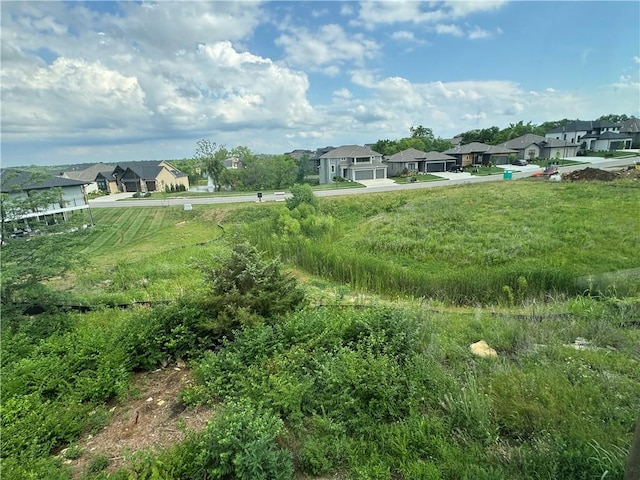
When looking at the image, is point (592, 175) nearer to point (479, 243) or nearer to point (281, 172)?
point (479, 243)

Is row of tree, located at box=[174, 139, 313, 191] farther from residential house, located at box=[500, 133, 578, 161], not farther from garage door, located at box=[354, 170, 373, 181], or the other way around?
residential house, located at box=[500, 133, 578, 161]

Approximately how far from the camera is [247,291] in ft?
16.5

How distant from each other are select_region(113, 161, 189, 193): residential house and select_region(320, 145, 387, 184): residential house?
19.5m

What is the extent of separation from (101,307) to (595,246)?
14.7m

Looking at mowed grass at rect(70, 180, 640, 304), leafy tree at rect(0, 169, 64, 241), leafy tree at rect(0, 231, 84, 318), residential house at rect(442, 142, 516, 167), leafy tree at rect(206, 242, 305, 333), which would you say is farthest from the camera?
Answer: residential house at rect(442, 142, 516, 167)

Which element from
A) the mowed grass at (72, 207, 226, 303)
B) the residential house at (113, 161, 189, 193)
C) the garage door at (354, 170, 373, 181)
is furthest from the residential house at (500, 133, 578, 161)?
the residential house at (113, 161, 189, 193)

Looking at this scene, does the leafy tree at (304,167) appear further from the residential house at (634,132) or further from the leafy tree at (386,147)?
the residential house at (634,132)

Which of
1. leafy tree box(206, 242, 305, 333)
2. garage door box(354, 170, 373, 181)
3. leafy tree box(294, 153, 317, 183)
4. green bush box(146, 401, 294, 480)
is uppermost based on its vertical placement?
leafy tree box(294, 153, 317, 183)

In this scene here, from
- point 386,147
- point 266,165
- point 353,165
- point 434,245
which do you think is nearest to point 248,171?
point 266,165

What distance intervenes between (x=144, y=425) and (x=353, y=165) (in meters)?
36.7

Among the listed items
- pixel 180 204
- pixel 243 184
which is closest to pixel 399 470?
pixel 180 204

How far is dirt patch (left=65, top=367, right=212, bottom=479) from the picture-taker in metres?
3.03

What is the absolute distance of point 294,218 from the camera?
55.9ft

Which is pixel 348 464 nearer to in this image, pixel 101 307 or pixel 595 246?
pixel 101 307
